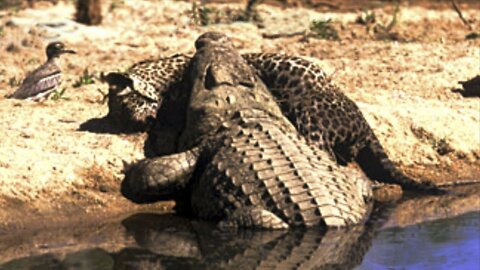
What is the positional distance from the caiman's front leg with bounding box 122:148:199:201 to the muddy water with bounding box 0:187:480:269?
0.71 ft

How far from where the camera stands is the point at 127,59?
12219mm

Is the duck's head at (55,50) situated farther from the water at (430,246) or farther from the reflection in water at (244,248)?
the water at (430,246)

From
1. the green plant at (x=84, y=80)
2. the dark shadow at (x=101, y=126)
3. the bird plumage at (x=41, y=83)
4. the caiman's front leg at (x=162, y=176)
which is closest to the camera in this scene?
the caiman's front leg at (x=162, y=176)

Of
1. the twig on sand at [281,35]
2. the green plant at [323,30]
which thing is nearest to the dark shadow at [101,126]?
the twig on sand at [281,35]

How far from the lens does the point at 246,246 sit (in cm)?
737

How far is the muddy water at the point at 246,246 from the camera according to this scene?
22.9 feet

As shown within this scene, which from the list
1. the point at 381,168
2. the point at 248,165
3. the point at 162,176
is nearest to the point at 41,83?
the point at 162,176

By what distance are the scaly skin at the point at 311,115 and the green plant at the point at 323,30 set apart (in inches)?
153

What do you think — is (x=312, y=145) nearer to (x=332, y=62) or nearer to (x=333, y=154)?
(x=333, y=154)

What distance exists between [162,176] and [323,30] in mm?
5767

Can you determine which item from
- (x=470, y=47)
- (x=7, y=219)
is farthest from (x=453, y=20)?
(x=7, y=219)

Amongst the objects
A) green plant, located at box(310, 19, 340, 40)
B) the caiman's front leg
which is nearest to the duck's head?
the caiman's front leg

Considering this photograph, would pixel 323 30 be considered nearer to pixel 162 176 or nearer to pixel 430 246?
pixel 162 176

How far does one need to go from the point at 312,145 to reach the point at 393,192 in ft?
2.59
